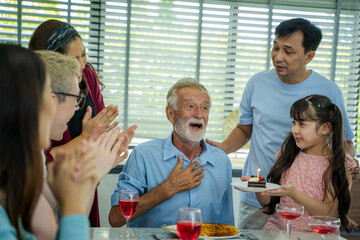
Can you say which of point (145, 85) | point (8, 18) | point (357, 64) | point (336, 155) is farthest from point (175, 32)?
point (336, 155)

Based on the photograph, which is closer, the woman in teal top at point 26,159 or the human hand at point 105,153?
the woman in teal top at point 26,159

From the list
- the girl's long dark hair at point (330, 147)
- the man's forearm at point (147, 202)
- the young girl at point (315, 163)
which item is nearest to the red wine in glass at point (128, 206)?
the man's forearm at point (147, 202)

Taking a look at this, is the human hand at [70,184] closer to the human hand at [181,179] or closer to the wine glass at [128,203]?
the wine glass at [128,203]

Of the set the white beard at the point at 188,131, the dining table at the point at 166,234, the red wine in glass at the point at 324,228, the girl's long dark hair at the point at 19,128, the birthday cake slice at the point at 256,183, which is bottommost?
the dining table at the point at 166,234

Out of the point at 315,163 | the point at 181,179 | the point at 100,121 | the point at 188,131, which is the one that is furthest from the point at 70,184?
the point at 315,163

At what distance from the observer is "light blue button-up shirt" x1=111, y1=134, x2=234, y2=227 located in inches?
87.4

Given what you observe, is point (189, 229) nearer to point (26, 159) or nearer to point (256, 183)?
point (26, 159)

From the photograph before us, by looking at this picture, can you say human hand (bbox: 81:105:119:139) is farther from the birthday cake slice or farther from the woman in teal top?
the woman in teal top

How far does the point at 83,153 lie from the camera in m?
1.03

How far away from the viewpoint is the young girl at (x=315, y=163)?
7.60 ft

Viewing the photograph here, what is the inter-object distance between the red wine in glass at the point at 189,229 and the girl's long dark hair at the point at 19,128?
55cm

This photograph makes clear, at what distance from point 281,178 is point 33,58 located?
1837mm

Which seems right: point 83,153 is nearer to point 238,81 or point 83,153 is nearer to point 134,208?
point 134,208

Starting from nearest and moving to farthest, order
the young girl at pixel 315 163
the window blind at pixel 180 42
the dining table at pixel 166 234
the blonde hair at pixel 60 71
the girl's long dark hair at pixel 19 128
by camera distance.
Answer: the girl's long dark hair at pixel 19 128, the blonde hair at pixel 60 71, the dining table at pixel 166 234, the young girl at pixel 315 163, the window blind at pixel 180 42
